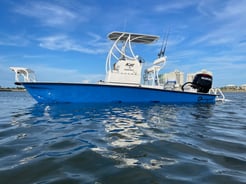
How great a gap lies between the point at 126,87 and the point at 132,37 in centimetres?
352

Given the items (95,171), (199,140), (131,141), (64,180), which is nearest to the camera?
(64,180)

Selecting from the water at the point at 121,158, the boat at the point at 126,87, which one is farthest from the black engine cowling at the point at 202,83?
the water at the point at 121,158

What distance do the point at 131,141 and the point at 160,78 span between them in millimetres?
11112

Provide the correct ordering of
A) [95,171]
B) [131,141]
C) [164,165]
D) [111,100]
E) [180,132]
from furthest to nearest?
[111,100], [180,132], [131,141], [164,165], [95,171]

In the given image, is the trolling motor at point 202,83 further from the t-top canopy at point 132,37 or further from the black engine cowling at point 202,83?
the t-top canopy at point 132,37

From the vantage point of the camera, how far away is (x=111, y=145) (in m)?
3.47

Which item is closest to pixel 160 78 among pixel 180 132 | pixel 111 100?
pixel 111 100

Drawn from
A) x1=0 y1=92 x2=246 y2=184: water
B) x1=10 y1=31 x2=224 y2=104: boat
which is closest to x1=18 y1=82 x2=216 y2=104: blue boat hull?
x1=10 y1=31 x2=224 y2=104: boat

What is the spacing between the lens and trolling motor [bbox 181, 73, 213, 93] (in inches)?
590

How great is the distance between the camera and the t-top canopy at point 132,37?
13.3 m

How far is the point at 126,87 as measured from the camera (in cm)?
1199

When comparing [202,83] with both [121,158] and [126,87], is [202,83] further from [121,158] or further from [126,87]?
[121,158]

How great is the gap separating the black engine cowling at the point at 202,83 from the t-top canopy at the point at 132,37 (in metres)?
3.96

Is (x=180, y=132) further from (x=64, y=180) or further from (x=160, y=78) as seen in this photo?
(x=160, y=78)
